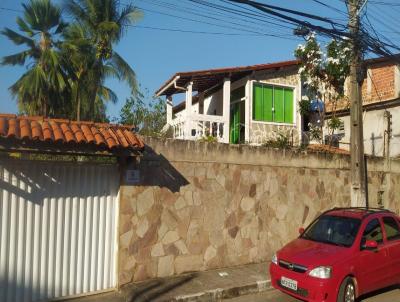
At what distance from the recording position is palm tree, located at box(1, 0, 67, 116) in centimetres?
1722

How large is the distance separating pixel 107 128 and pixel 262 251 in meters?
5.11

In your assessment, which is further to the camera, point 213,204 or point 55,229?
point 213,204

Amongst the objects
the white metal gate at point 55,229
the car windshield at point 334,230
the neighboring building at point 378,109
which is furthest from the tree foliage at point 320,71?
the white metal gate at point 55,229

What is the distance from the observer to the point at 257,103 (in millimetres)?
16609

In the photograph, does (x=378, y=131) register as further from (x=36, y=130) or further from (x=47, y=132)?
(x=36, y=130)

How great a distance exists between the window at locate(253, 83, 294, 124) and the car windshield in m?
8.65

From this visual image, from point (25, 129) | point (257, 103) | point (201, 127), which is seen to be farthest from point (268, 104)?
point (25, 129)

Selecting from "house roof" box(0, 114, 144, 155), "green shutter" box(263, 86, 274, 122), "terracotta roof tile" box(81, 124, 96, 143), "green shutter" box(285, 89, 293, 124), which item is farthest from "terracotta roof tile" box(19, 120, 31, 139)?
"green shutter" box(285, 89, 293, 124)

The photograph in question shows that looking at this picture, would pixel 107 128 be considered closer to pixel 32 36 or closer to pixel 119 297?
pixel 119 297

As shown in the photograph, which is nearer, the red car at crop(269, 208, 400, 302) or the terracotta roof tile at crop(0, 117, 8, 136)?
the terracotta roof tile at crop(0, 117, 8, 136)

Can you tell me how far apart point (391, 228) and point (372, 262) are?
1.17 metres

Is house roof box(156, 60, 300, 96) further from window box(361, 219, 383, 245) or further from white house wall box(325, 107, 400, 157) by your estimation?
window box(361, 219, 383, 245)

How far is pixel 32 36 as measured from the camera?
18172 mm

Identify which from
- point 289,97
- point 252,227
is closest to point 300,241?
point 252,227
